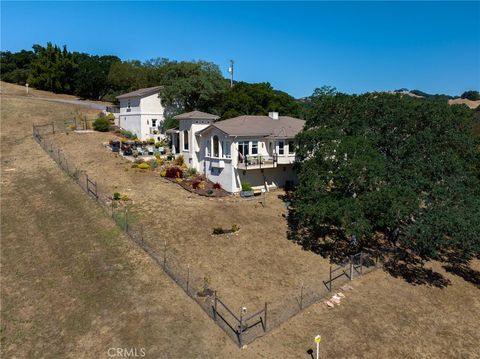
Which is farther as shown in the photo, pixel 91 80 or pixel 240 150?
pixel 91 80

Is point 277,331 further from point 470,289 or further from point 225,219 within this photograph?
point 470,289

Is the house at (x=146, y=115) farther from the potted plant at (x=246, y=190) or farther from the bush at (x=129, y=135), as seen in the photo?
the potted plant at (x=246, y=190)

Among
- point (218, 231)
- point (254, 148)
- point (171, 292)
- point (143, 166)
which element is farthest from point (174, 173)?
point (171, 292)

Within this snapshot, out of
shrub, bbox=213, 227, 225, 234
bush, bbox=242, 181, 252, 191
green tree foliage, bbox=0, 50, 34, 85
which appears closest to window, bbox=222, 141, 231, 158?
bush, bbox=242, 181, 252, 191

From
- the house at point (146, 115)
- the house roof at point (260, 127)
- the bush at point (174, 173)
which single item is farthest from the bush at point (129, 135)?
the house roof at point (260, 127)

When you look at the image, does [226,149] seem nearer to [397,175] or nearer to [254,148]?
[254,148]

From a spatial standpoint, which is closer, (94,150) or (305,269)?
(305,269)

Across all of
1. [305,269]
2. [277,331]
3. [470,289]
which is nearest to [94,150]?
[305,269]
